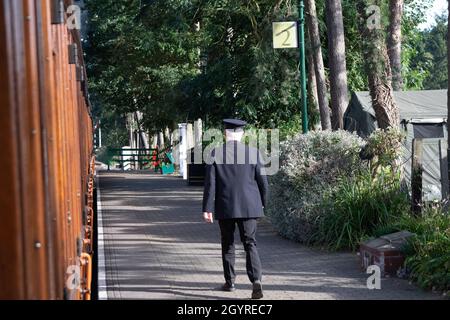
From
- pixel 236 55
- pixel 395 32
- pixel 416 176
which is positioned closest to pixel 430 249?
pixel 416 176

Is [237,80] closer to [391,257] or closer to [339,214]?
[339,214]

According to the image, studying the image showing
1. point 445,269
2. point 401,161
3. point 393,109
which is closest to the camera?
point 445,269

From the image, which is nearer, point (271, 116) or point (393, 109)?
point (393, 109)

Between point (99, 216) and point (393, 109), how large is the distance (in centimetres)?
722

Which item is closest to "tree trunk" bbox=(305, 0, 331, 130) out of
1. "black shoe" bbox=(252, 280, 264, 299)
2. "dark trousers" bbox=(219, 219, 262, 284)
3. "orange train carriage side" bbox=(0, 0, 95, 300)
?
"dark trousers" bbox=(219, 219, 262, 284)

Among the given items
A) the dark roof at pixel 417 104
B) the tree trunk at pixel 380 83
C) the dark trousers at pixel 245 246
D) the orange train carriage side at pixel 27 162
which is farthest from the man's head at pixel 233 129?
the dark roof at pixel 417 104

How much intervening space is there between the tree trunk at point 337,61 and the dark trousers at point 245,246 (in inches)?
392

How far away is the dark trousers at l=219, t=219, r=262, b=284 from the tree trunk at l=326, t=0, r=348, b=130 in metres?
9.95

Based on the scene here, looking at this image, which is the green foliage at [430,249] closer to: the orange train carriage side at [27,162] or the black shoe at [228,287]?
the black shoe at [228,287]

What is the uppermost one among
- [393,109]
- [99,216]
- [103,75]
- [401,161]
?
[103,75]

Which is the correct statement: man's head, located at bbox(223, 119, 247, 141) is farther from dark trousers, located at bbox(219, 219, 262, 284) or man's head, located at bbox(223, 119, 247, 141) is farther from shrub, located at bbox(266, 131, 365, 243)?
shrub, located at bbox(266, 131, 365, 243)

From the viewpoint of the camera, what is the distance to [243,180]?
8.11m

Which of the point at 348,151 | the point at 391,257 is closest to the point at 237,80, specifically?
the point at 348,151

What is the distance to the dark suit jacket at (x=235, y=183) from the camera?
8.02 m
